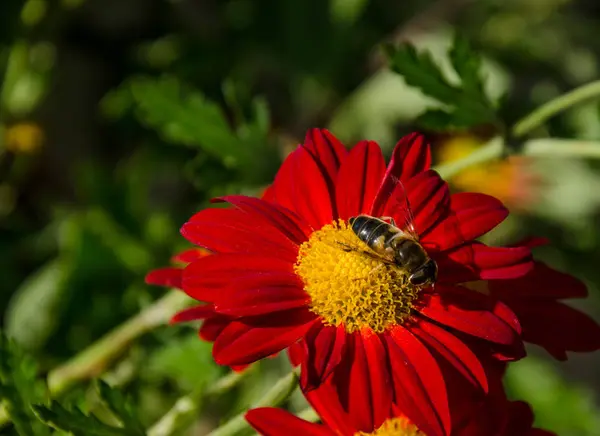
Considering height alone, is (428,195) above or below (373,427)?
above

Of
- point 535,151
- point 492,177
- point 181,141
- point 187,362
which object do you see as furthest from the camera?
point 492,177

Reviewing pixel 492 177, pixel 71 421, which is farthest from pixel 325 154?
pixel 492 177

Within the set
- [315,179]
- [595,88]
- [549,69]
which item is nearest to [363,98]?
[549,69]

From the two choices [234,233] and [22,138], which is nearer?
[234,233]

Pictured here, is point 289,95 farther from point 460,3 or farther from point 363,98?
point 460,3

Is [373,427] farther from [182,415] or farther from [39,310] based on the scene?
[39,310]

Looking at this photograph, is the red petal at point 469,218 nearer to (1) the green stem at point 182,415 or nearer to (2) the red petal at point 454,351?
(2) the red petal at point 454,351
